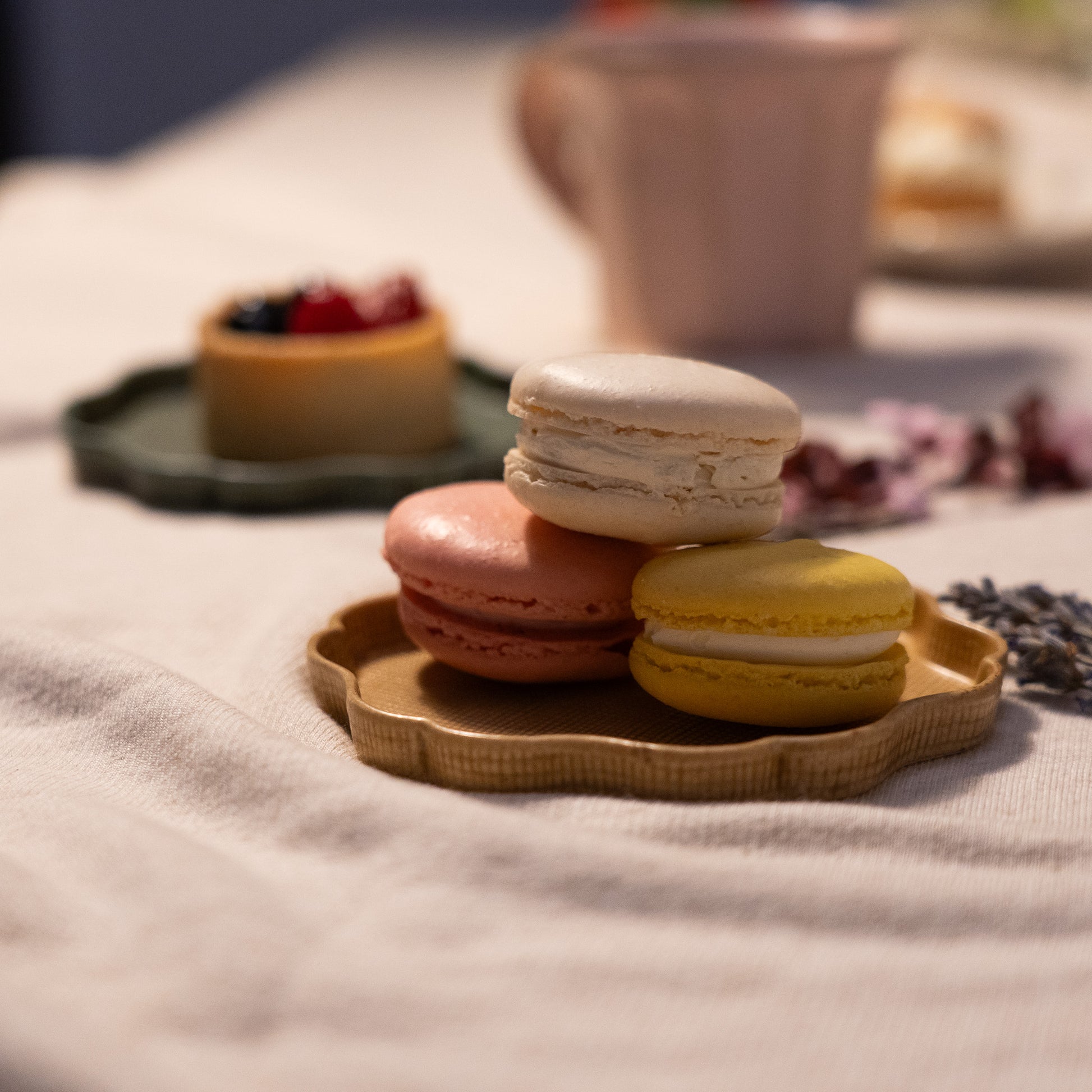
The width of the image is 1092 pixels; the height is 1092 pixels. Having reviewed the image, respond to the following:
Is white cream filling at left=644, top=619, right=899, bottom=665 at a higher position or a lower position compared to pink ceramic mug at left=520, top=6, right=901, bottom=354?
lower

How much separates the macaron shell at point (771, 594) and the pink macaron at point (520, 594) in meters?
0.03

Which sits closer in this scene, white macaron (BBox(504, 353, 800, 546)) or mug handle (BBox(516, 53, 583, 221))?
white macaron (BBox(504, 353, 800, 546))

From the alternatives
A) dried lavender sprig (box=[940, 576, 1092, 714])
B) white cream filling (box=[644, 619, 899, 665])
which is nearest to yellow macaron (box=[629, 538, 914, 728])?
white cream filling (box=[644, 619, 899, 665])

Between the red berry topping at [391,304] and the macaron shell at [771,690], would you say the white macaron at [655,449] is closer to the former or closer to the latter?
the macaron shell at [771,690]

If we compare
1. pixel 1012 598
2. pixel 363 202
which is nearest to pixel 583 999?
pixel 1012 598

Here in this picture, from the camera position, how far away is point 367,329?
3.89 feet

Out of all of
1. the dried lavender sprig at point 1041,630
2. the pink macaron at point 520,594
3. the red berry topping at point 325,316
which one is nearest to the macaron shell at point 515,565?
the pink macaron at point 520,594

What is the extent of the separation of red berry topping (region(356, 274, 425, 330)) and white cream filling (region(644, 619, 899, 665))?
64cm

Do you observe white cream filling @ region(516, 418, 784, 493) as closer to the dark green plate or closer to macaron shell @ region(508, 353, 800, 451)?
macaron shell @ region(508, 353, 800, 451)

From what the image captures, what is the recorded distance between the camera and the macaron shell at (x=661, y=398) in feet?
2.09

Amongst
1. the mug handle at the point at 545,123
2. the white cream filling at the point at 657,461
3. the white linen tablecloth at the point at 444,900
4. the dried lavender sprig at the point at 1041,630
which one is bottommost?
the white linen tablecloth at the point at 444,900

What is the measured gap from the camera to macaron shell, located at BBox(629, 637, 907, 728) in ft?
2.03

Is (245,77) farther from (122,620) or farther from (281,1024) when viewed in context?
(281,1024)

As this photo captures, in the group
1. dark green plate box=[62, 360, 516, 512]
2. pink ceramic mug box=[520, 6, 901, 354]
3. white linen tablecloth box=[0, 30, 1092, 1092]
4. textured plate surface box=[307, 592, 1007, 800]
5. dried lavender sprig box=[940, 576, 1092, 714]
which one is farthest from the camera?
pink ceramic mug box=[520, 6, 901, 354]
